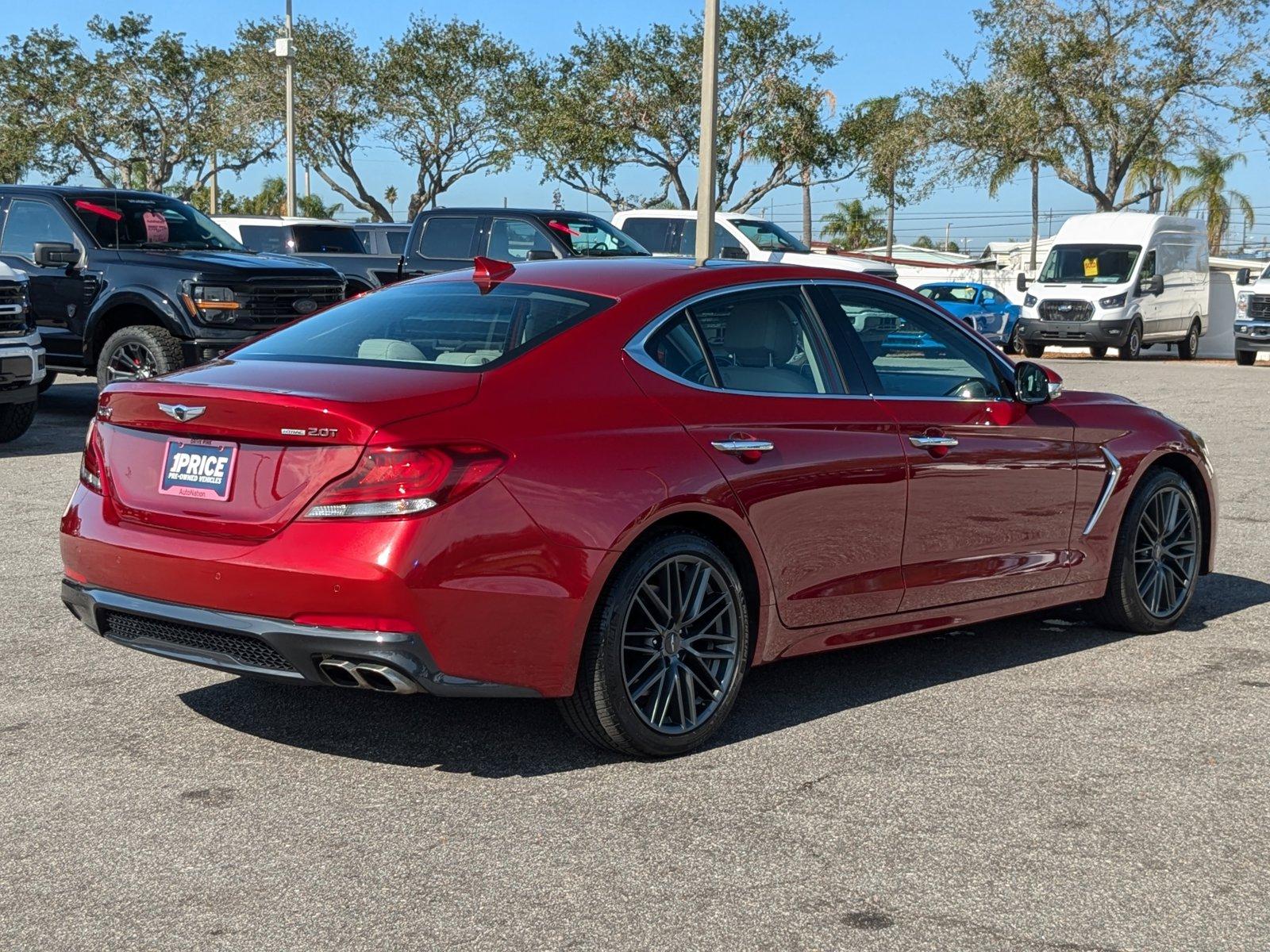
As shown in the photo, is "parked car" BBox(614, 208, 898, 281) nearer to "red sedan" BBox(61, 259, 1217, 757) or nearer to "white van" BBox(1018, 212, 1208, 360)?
"white van" BBox(1018, 212, 1208, 360)

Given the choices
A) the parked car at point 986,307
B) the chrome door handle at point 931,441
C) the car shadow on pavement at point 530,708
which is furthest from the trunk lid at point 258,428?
the parked car at point 986,307

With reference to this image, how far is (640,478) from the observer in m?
4.83

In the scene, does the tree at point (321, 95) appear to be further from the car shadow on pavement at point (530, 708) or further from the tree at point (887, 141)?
the car shadow on pavement at point (530, 708)

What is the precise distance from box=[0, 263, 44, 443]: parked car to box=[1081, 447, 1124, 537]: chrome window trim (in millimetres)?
8651

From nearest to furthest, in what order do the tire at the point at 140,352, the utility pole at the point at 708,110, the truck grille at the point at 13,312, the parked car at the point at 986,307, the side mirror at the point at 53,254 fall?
the truck grille at the point at 13,312 → the tire at the point at 140,352 → the side mirror at the point at 53,254 → the utility pole at the point at 708,110 → the parked car at the point at 986,307

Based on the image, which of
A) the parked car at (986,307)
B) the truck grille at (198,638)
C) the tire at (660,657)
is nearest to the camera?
the truck grille at (198,638)

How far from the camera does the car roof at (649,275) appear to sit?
5.39 meters

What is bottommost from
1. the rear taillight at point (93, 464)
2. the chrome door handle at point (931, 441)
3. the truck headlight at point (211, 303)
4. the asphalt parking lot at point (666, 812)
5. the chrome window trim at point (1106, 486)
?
the asphalt parking lot at point (666, 812)

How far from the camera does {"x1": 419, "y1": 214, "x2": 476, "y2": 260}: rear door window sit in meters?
19.8

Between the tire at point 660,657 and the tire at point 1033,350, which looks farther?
the tire at point 1033,350

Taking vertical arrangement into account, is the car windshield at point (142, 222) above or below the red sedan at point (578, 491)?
above

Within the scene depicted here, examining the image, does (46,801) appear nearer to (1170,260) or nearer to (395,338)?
(395,338)

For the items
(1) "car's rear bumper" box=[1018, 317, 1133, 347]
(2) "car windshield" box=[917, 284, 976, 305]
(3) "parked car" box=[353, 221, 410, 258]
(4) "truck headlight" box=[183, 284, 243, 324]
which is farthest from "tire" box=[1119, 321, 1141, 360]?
(4) "truck headlight" box=[183, 284, 243, 324]

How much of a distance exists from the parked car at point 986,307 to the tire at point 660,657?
94.9 ft
